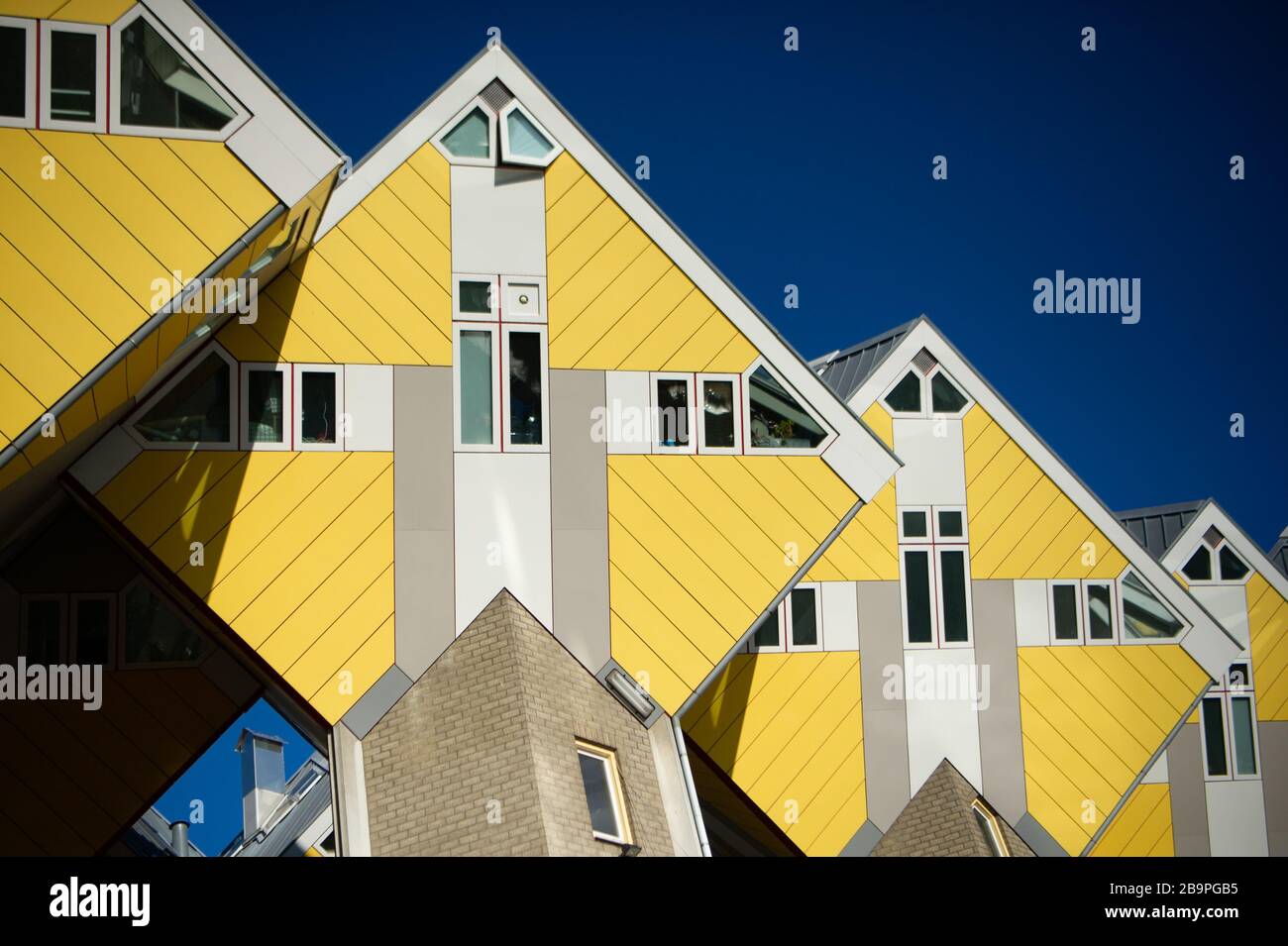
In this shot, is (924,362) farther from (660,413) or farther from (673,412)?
(660,413)

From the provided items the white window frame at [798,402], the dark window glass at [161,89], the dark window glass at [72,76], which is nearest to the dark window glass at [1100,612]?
the white window frame at [798,402]

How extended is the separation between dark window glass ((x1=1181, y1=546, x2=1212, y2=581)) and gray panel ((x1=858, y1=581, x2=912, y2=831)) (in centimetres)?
880

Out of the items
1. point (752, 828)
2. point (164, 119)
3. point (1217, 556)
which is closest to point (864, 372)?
point (752, 828)

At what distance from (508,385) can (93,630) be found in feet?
22.2

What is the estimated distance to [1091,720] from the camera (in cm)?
1981

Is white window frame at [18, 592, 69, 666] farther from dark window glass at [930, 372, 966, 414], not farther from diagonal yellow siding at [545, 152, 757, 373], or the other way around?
dark window glass at [930, 372, 966, 414]

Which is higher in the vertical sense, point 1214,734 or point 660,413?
point 660,413

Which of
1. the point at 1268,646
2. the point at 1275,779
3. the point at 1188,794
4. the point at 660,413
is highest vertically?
the point at 660,413

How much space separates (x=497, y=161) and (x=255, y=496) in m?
4.87

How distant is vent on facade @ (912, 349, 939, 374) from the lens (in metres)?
20.6

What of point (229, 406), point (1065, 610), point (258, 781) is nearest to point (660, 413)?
point (229, 406)

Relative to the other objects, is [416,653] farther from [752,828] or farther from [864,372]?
[864,372]

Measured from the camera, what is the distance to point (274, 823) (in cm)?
2720

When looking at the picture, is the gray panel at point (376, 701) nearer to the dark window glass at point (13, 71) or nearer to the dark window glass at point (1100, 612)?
the dark window glass at point (13, 71)
